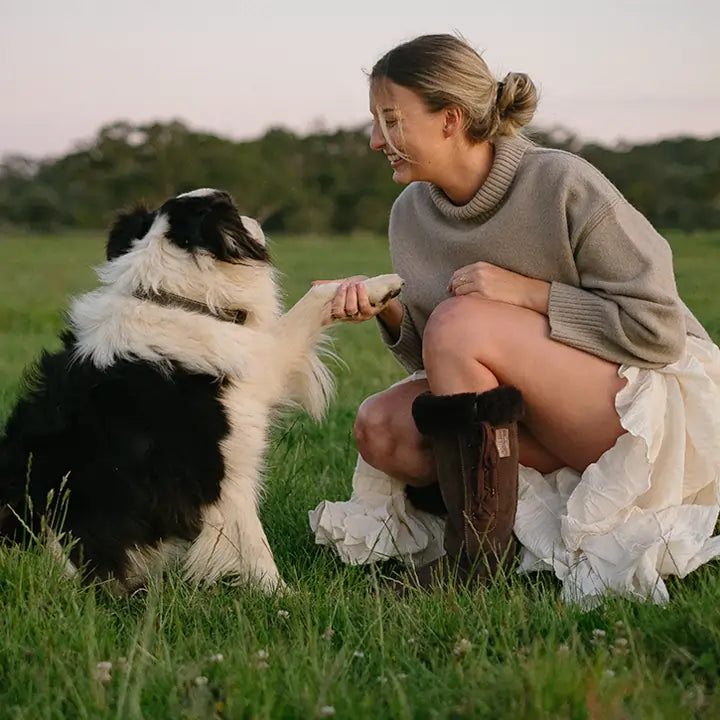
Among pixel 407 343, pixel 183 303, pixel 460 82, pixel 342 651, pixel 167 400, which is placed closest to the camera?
pixel 342 651

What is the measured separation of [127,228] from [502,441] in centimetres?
172

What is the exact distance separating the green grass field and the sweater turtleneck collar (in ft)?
4.48

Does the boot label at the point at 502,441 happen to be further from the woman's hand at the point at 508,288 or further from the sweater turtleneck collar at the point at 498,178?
the sweater turtleneck collar at the point at 498,178

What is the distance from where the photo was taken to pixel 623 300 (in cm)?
343

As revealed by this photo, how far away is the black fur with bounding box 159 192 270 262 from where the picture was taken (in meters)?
3.76

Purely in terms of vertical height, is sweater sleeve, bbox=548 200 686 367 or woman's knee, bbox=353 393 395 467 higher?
sweater sleeve, bbox=548 200 686 367

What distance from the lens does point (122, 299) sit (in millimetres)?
3701

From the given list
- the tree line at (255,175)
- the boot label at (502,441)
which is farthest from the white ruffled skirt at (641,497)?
the tree line at (255,175)

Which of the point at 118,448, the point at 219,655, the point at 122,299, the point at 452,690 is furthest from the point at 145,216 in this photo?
the point at 452,690

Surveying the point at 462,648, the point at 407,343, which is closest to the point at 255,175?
the point at 407,343

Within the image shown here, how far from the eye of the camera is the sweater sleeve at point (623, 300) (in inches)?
134

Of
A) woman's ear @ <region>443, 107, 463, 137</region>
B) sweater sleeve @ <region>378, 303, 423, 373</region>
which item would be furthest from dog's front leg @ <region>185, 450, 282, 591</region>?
woman's ear @ <region>443, 107, 463, 137</region>

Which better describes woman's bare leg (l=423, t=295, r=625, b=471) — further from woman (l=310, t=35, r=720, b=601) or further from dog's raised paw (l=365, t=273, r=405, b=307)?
dog's raised paw (l=365, t=273, r=405, b=307)

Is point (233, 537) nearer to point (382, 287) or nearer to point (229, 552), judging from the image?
point (229, 552)
